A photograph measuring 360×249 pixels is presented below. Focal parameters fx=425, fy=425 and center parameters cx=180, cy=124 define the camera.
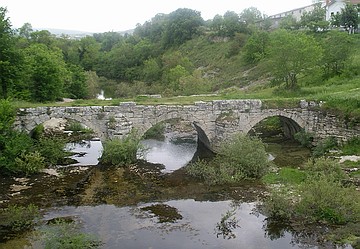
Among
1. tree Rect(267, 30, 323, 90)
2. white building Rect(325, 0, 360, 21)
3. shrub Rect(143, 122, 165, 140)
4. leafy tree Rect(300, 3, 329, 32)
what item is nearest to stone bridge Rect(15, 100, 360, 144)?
tree Rect(267, 30, 323, 90)

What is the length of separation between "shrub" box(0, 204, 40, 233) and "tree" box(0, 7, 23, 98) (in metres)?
11.2

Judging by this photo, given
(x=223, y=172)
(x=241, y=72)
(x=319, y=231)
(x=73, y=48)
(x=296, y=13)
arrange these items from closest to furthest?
(x=319, y=231), (x=223, y=172), (x=241, y=72), (x=73, y=48), (x=296, y=13)

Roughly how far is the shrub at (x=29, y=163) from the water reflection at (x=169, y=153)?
6.03 m

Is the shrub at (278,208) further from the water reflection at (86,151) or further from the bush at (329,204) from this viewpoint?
the water reflection at (86,151)

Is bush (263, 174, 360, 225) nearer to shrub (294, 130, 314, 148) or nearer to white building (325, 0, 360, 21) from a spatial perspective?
shrub (294, 130, 314, 148)

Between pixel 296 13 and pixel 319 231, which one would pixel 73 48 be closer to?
pixel 296 13

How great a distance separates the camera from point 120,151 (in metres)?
23.6

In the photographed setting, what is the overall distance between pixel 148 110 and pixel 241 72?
27943 millimetres

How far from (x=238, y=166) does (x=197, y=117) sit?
5235 mm

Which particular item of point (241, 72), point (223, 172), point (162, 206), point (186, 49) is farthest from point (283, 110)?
point (186, 49)

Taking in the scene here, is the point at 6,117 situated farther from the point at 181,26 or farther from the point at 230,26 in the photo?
the point at 181,26

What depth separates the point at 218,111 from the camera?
86.0 feet

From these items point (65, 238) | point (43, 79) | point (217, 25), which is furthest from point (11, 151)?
point (217, 25)

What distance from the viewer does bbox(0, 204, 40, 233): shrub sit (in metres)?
16.3
